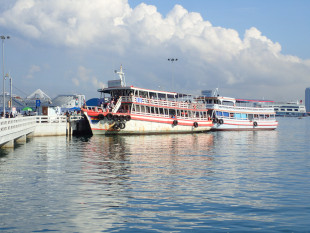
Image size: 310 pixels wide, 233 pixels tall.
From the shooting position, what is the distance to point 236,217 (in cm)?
1210

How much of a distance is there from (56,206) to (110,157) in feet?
43.6

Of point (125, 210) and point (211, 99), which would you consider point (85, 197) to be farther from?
point (211, 99)

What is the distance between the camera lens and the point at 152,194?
1501 cm

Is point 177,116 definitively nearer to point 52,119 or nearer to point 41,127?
point 52,119

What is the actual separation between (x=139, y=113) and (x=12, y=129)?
20.4m

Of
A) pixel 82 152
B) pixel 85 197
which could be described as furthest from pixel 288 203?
pixel 82 152

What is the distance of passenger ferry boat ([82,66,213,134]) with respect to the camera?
147 feet

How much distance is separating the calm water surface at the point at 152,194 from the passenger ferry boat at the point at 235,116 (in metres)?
35.3

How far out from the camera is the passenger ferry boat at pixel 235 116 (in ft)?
200

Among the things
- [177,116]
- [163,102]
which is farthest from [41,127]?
[177,116]

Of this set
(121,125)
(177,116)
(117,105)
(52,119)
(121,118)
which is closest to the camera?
(52,119)

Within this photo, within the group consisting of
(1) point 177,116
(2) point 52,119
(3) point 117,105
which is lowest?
(2) point 52,119

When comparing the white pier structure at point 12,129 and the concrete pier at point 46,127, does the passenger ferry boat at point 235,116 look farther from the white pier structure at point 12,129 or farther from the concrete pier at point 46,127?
the white pier structure at point 12,129

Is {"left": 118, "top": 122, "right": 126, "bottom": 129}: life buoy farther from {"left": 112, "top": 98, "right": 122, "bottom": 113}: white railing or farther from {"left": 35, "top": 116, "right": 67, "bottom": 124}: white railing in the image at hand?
{"left": 35, "top": 116, "right": 67, "bottom": 124}: white railing
